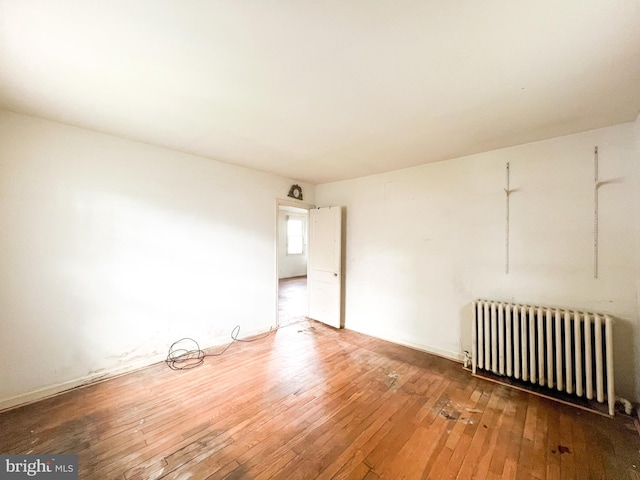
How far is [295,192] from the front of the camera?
4.36m

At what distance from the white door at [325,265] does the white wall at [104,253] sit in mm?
1384

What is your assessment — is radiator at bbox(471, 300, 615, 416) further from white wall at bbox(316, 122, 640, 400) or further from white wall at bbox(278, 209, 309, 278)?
white wall at bbox(278, 209, 309, 278)

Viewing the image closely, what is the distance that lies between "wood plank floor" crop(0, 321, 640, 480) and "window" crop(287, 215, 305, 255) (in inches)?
266

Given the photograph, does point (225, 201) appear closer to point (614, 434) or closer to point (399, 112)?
point (399, 112)

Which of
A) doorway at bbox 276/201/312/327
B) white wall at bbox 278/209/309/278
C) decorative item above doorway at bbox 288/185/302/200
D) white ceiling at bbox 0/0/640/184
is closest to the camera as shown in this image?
white ceiling at bbox 0/0/640/184

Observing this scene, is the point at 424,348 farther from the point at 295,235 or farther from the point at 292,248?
the point at 295,235

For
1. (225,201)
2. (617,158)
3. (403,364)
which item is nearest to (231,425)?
(403,364)

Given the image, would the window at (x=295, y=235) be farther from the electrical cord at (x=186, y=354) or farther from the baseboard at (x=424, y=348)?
the electrical cord at (x=186, y=354)

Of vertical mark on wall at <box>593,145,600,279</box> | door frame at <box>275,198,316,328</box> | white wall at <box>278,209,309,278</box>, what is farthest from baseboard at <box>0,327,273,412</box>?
white wall at <box>278,209,309,278</box>

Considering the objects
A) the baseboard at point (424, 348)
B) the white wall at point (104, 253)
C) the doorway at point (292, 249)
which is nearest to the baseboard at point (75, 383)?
the white wall at point (104, 253)

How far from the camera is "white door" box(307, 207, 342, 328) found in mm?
4137

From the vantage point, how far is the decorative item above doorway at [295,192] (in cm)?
430

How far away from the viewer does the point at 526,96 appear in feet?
5.80

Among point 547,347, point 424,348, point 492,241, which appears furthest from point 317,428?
point 492,241
